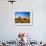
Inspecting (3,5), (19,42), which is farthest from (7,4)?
(19,42)

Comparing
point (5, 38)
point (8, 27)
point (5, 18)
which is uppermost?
point (5, 18)

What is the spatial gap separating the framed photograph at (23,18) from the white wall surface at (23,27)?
16 cm

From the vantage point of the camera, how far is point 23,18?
207 inches

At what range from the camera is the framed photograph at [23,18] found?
17.2 ft

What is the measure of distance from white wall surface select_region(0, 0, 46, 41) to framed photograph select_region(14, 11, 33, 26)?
0.52ft

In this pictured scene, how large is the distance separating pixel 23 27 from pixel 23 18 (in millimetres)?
355

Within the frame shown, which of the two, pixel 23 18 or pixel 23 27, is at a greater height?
pixel 23 18

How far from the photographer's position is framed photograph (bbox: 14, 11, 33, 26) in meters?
5.23

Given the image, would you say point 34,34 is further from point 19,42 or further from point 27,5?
point 19,42

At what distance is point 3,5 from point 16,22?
840 millimetres

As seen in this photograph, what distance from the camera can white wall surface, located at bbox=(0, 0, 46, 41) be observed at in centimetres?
523

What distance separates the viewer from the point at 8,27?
17.2 ft

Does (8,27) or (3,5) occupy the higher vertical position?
(3,5)

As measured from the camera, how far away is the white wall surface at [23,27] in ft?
17.2
